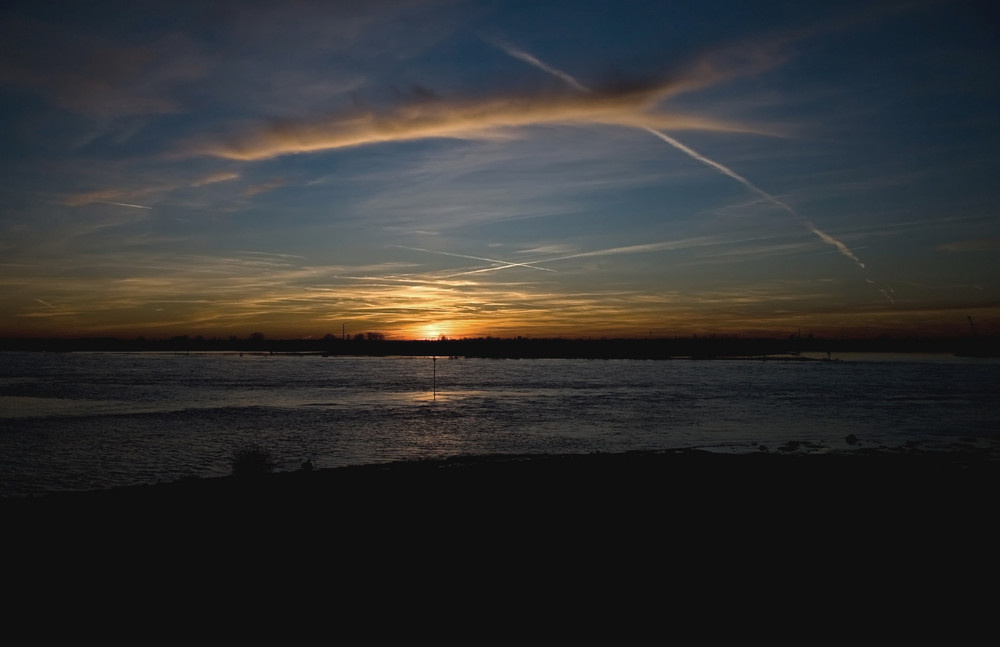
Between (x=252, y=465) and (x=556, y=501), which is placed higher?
(x=556, y=501)

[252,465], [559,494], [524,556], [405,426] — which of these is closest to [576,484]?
[559,494]

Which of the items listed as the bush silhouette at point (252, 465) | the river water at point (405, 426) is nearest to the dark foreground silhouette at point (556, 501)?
the bush silhouette at point (252, 465)

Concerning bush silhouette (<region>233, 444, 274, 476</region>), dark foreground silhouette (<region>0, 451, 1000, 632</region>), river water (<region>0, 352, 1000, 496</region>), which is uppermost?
dark foreground silhouette (<region>0, 451, 1000, 632</region>)

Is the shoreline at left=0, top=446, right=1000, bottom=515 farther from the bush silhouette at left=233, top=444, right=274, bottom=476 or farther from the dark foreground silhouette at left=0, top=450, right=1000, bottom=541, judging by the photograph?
the bush silhouette at left=233, top=444, right=274, bottom=476

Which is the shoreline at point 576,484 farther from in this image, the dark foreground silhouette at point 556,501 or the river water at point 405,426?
the river water at point 405,426

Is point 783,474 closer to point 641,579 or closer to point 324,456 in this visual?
point 641,579

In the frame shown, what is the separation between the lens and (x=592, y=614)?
9195 mm

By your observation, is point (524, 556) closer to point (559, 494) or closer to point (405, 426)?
point (559, 494)

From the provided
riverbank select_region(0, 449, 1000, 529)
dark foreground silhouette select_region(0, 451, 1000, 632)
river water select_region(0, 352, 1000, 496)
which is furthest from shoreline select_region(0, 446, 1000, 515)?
river water select_region(0, 352, 1000, 496)

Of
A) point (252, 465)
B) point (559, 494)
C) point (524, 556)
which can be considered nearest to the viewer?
point (524, 556)

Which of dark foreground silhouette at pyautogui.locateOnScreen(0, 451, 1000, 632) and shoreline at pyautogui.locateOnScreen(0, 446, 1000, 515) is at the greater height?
dark foreground silhouette at pyautogui.locateOnScreen(0, 451, 1000, 632)

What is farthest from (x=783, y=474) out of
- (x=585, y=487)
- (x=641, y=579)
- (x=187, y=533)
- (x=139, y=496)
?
(x=139, y=496)

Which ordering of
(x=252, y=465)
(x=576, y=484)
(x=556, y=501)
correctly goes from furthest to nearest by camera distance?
(x=252, y=465) < (x=576, y=484) < (x=556, y=501)

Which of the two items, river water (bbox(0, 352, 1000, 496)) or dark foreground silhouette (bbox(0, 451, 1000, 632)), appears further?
river water (bbox(0, 352, 1000, 496))
